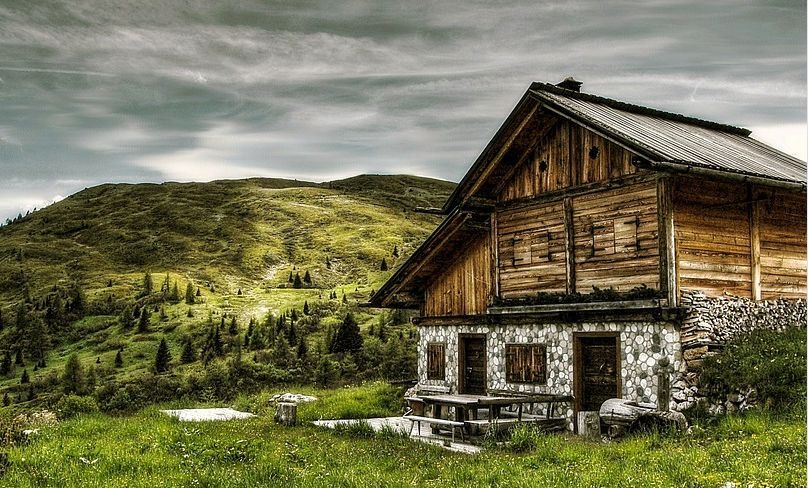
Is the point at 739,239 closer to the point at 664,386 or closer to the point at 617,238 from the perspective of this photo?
the point at 617,238

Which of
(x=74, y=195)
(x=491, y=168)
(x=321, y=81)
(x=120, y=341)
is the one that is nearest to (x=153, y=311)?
(x=120, y=341)

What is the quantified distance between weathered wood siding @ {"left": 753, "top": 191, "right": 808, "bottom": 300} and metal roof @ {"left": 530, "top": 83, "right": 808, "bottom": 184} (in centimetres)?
76

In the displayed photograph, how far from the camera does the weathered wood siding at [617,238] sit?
17422 mm

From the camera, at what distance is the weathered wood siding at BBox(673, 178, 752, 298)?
56.4 feet

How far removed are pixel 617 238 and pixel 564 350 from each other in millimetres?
3332

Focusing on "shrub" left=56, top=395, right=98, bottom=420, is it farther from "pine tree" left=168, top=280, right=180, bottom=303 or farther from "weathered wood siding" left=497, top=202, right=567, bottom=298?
"pine tree" left=168, top=280, right=180, bottom=303

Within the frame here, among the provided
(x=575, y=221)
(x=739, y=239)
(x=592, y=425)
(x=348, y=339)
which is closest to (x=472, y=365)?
(x=575, y=221)

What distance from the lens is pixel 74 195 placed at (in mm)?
175875

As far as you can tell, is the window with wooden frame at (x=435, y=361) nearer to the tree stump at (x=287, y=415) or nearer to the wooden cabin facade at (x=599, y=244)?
the wooden cabin facade at (x=599, y=244)

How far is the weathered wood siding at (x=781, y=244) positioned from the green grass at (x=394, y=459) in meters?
4.98

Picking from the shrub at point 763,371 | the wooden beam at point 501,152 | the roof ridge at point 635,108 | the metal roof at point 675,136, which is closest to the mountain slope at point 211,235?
the roof ridge at point 635,108

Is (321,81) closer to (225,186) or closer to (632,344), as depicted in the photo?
(632,344)

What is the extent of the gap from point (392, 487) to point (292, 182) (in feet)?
619

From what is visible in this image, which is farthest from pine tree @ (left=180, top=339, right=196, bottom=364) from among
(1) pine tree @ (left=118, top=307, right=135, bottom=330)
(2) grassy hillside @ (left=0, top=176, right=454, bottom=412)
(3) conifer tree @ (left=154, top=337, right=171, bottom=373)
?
(1) pine tree @ (left=118, top=307, right=135, bottom=330)
